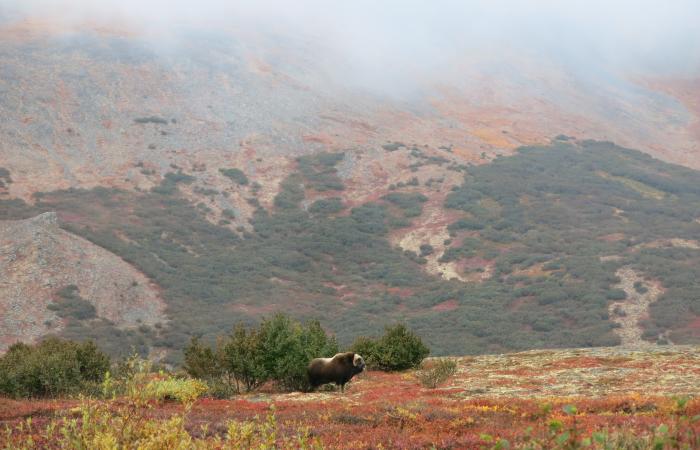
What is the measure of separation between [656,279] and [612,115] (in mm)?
71851

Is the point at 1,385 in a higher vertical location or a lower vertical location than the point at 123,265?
lower

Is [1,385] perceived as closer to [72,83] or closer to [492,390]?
[492,390]

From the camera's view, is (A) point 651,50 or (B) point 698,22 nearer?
(A) point 651,50

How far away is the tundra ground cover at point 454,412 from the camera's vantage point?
6.54 m

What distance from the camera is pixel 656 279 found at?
55656 millimetres

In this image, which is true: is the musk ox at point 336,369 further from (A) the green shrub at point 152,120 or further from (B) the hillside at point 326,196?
(A) the green shrub at point 152,120

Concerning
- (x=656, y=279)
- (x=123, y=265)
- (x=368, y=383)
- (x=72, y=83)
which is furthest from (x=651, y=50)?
(x=368, y=383)

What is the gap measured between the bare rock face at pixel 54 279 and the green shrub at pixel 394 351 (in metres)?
24.4

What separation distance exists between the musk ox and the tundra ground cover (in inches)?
18.5

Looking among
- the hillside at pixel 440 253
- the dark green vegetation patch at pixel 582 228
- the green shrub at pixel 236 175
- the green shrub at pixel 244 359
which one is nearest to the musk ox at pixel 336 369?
the green shrub at pixel 244 359

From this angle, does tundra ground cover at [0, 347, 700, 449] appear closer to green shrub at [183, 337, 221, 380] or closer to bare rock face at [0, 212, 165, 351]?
green shrub at [183, 337, 221, 380]

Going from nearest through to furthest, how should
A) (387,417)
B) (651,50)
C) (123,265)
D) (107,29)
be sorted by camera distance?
1. (387,417)
2. (123,265)
3. (107,29)
4. (651,50)

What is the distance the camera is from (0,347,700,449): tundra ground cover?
21.5 feet

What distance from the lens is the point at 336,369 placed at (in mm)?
18234
